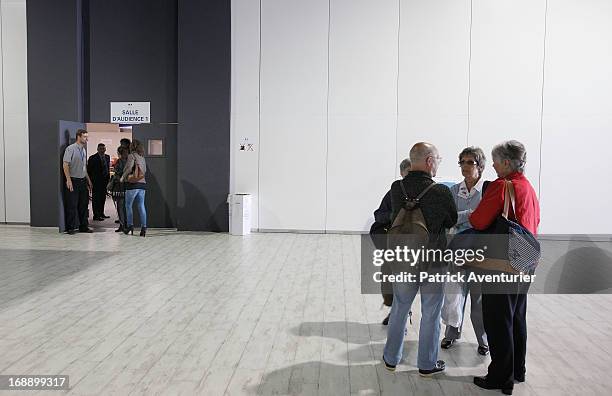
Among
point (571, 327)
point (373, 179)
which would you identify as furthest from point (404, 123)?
point (571, 327)

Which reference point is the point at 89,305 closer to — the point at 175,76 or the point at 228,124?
the point at 228,124

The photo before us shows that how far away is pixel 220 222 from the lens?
962 centimetres

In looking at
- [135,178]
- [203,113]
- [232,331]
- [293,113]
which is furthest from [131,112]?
[232,331]

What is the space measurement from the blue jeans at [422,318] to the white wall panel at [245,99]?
21.7ft

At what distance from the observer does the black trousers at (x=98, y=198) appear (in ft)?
34.0

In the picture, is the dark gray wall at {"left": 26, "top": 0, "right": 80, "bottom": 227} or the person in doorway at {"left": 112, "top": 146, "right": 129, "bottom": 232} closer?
the person in doorway at {"left": 112, "top": 146, "right": 129, "bottom": 232}

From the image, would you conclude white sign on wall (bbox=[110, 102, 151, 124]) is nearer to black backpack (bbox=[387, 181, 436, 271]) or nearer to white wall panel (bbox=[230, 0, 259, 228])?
white wall panel (bbox=[230, 0, 259, 228])

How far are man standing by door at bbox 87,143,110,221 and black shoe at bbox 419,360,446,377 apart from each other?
8.32m

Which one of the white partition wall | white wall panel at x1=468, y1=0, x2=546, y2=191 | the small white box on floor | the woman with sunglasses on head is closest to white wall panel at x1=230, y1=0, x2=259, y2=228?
the white partition wall

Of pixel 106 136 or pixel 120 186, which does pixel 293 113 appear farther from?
pixel 106 136

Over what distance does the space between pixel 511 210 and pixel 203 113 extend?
24.7ft

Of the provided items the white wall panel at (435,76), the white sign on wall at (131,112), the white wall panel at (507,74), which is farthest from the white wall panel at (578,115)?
the white sign on wall at (131,112)

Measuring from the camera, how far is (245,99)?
952 centimetres

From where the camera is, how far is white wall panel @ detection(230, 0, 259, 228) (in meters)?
9.41
